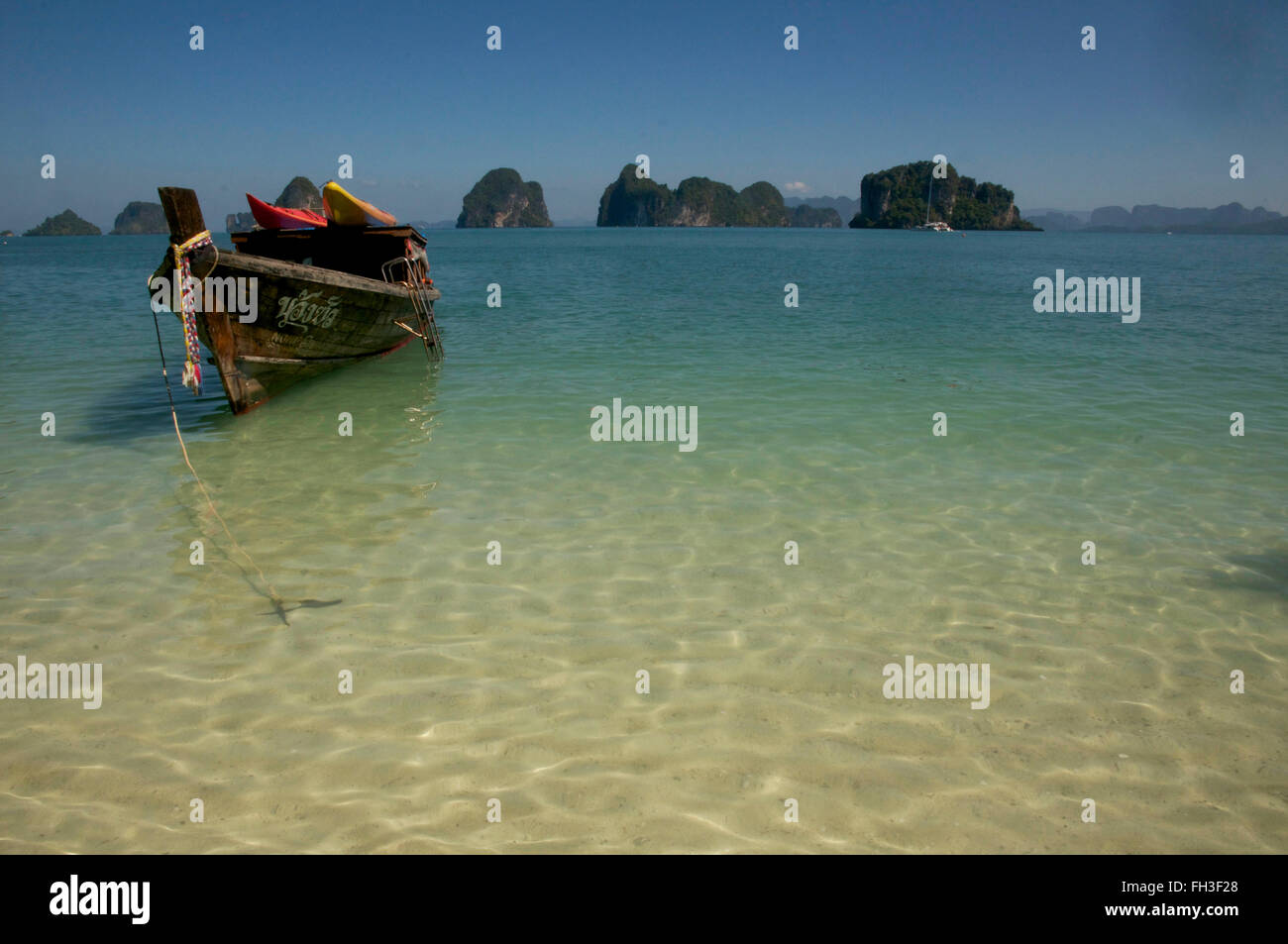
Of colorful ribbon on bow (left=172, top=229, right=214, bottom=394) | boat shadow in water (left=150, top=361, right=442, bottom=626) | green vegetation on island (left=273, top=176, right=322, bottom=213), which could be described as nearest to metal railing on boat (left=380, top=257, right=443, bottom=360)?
boat shadow in water (left=150, top=361, right=442, bottom=626)

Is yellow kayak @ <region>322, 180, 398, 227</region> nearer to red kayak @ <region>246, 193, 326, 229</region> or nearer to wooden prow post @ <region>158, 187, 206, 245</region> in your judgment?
red kayak @ <region>246, 193, 326, 229</region>

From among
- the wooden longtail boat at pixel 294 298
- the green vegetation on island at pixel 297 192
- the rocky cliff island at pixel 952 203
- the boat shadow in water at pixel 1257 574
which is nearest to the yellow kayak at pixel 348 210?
the wooden longtail boat at pixel 294 298

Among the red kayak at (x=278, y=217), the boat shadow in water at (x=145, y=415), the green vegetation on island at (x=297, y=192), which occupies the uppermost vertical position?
the green vegetation on island at (x=297, y=192)

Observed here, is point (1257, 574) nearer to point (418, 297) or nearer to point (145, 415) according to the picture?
point (145, 415)

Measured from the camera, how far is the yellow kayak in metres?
14.5

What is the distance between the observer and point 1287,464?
834 cm

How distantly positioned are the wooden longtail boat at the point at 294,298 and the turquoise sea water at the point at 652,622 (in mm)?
814

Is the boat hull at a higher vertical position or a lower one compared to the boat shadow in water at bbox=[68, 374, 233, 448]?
higher

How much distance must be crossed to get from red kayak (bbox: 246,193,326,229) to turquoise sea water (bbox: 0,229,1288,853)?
4.70 meters

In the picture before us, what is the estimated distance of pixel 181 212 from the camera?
8578 millimetres

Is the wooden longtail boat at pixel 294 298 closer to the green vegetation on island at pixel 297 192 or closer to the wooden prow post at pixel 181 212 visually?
the wooden prow post at pixel 181 212

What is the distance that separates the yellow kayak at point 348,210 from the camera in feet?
47.7

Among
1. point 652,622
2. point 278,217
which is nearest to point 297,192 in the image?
point 278,217
